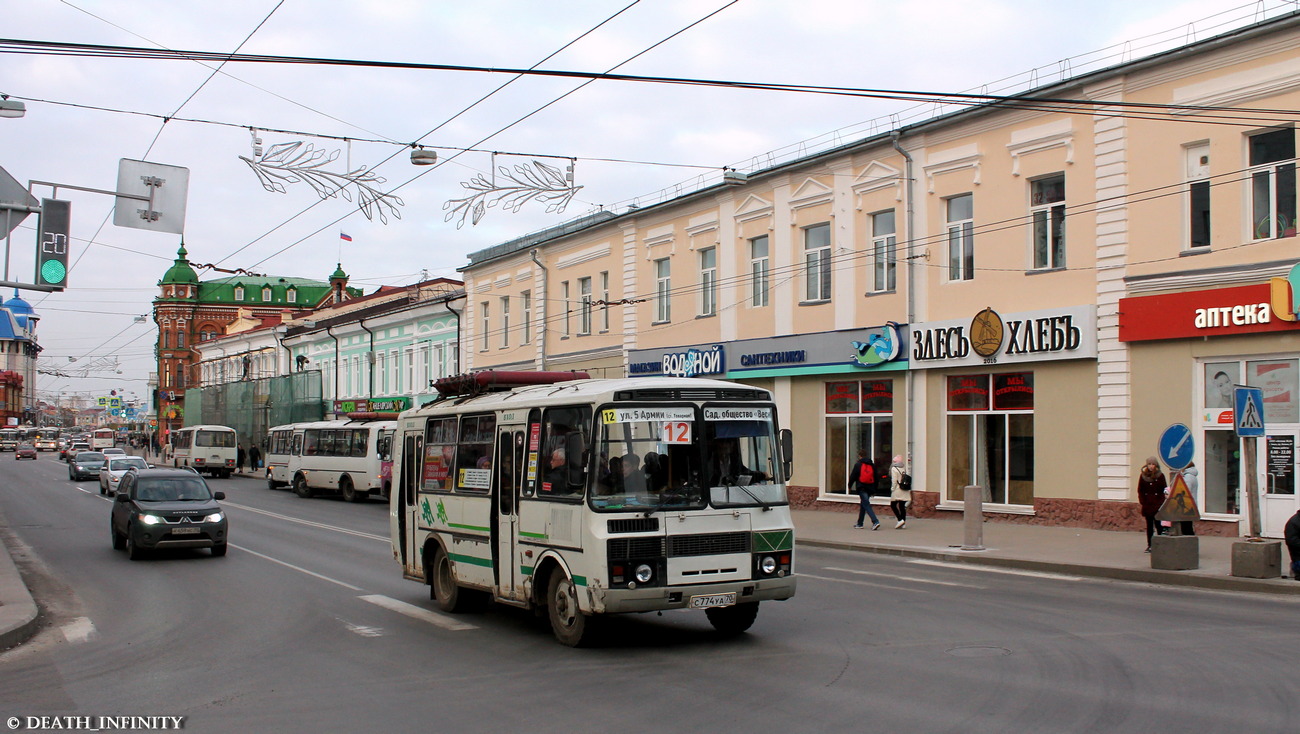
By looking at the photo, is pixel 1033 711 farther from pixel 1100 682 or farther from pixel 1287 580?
pixel 1287 580

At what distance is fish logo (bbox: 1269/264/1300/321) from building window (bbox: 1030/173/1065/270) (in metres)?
4.74

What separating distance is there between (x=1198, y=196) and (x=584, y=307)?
23.4m

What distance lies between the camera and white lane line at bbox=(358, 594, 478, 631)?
11.8 meters

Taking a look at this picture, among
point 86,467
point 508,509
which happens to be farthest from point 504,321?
point 508,509

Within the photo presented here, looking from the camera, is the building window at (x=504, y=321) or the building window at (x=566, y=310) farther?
the building window at (x=504, y=321)

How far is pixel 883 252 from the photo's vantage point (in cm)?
2689

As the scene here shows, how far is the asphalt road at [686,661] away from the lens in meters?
7.54

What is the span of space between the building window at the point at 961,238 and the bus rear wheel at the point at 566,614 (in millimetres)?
16740

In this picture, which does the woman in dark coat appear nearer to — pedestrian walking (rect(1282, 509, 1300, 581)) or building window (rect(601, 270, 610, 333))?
pedestrian walking (rect(1282, 509, 1300, 581))

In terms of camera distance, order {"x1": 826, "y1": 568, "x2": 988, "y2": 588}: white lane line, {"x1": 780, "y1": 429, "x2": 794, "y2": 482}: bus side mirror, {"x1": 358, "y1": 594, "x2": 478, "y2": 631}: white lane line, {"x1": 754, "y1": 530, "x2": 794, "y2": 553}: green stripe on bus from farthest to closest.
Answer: {"x1": 826, "y1": 568, "x2": 988, "y2": 588}: white lane line < {"x1": 358, "y1": 594, "x2": 478, "y2": 631}: white lane line < {"x1": 780, "y1": 429, "x2": 794, "y2": 482}: bus side mirror < {"x1": 754, "y1": 530, "x2": 794, "y2": 553}: green stripe on bus

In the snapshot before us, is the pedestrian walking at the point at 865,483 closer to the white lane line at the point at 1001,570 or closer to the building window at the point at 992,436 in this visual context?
the building window at the point at 992,436

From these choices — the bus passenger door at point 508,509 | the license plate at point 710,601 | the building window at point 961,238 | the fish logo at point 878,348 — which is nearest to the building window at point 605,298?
the fish logo at point 878,348

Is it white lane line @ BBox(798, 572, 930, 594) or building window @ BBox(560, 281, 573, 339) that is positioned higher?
building window @ BBox(560, 281, 573, 339)

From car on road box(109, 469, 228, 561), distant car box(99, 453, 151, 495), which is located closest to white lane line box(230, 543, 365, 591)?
car on road box(109, 469, 228, 561)
